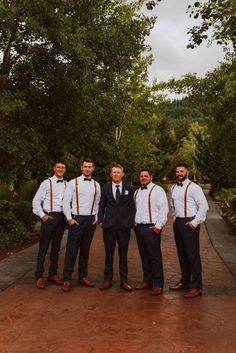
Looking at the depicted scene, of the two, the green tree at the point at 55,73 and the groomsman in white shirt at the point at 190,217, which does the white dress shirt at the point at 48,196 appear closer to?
the groomsman in white shirt at the point at 190,217

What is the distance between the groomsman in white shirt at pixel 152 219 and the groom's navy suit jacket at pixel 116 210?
127 mm

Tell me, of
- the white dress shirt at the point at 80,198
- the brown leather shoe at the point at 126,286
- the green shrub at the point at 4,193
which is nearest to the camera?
the brown leather shoe at the point at 126,286

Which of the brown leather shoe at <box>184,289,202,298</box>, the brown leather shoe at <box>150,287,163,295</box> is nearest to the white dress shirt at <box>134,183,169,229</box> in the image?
the brown leather shoe at <box>150,287,163,295</box>

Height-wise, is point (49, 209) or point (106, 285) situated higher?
point (49, 209)

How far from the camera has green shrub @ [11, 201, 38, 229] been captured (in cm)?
1371

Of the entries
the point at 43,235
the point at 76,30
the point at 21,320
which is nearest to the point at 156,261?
the point at 43,235

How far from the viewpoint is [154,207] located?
7121 millimetres

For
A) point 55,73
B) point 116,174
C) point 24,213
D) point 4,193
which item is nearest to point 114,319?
point 116,174

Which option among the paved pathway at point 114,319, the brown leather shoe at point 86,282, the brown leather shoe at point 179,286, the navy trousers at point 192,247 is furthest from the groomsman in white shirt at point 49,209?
the navy trousers at point 192,247

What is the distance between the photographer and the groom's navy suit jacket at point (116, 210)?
7152 millimetres

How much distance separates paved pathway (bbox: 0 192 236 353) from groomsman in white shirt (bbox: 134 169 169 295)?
1.24 feet

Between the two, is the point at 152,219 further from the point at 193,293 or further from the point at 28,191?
the point at 28,191

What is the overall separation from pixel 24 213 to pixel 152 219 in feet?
24.4

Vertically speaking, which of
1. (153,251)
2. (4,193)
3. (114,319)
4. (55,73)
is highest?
(55,73)
